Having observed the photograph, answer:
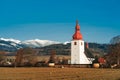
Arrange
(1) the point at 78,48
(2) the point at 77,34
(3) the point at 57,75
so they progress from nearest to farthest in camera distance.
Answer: (3) the point at 57,75 → (2) the point at 77,34 → (1) the point at 78,48

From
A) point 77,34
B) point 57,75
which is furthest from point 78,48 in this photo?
point 57,75

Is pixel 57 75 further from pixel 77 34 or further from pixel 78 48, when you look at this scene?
pixel 78 48

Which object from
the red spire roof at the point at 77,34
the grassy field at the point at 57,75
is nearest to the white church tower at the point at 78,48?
the red spire roof at the point at 77,34

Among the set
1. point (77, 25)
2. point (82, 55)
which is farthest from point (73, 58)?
point (77, 25)

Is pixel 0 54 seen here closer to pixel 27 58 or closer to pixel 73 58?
pixel 27 58

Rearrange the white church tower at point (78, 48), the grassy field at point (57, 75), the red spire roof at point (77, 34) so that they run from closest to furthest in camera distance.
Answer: the grassy field at point (57, 75) → the white church tower at point (78, 48) → the red spire roof at point (77, 34)

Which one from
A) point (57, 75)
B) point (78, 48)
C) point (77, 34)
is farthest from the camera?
point (78, 48)

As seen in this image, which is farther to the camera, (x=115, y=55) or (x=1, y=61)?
(x=1, y=61)

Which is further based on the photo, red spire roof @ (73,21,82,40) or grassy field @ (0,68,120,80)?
red spire roof @ (73,21,82,40)

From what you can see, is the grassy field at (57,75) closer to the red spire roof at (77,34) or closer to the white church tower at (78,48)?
the white church tower at (78,48)

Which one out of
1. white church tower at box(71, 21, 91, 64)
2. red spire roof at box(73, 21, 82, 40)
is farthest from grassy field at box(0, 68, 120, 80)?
red spire roof at box(73, 21, 82, 40)

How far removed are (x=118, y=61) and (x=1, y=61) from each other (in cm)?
5551

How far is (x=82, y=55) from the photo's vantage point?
505 ft

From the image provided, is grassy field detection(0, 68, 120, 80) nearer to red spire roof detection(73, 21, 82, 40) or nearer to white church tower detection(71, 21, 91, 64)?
white church tower detection(71, 21, 91, 64)
